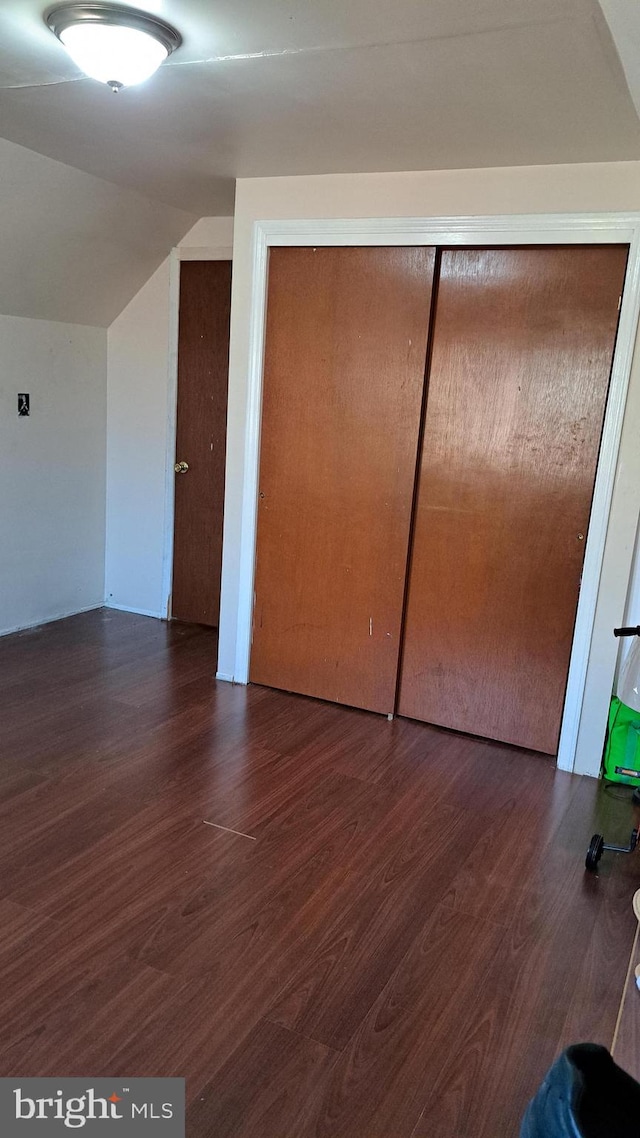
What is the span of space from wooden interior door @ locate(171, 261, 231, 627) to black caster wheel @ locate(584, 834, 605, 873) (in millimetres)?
2800

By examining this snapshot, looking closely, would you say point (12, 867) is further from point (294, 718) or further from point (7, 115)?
point (7, 115)

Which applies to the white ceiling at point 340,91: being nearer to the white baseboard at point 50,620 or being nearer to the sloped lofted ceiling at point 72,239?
the sloped lofted ceiling at point 72,239

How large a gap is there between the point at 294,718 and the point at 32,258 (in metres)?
2.60

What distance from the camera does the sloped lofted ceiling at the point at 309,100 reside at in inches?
76.4

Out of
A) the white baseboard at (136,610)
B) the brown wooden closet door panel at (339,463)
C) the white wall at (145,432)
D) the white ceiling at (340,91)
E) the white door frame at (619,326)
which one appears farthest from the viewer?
the white baseboard at (136,610)

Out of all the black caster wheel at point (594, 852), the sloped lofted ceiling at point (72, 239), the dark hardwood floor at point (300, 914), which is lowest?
the dark hardwood floor at point (300, 914)

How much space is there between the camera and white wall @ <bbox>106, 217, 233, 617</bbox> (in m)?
4.63

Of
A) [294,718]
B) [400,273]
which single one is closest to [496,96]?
[400,273]

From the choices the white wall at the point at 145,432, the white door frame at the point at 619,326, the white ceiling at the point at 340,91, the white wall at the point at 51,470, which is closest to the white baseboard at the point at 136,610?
the white wall at the point at 145,432

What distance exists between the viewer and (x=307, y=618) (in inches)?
150

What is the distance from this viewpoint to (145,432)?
485 cm

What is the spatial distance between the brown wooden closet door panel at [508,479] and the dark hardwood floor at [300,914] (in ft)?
0.76

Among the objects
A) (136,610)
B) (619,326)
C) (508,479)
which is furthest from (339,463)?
(136,610)

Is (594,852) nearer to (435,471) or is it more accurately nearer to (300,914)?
(300,914)
